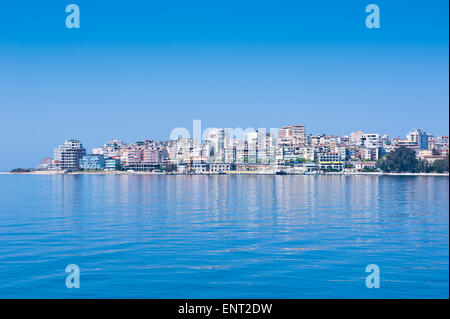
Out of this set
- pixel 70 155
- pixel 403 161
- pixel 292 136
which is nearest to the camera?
pixel 403 161

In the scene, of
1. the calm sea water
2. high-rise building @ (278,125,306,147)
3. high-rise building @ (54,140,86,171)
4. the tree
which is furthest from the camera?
high-rise building @ (278,125,306,147)

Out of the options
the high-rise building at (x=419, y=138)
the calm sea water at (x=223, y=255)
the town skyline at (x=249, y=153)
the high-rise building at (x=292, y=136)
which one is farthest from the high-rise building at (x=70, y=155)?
the calm sea water at (x=223, y=255)

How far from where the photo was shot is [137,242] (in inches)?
589

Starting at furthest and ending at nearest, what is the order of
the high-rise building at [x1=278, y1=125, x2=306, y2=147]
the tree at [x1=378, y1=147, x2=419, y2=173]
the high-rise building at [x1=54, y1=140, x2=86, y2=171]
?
the high-rise building at [x1=278, y1=125, x2=306, y2=147]
the high-rise building at [x1=54, y1=140, x2=86, y2=171]
the tree at [x1=378, y1=147, x2=419, y2=173]

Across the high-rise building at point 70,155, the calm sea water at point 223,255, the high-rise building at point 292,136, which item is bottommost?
the calm sea water at point 223,255

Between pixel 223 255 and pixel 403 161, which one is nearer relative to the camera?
pixel 223 255

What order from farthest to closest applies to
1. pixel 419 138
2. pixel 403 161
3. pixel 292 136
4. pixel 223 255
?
pixel 292 136 → pixel 419 138 → pixel 403 161 → pixel 223 255

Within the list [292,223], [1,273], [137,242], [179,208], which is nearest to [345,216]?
[292,223]

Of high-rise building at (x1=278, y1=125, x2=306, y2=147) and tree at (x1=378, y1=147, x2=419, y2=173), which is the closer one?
tree at (x1=378, y1=147, x2=419, y2=173)

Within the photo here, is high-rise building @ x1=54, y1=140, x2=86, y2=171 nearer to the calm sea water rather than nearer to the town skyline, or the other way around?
the town skyline

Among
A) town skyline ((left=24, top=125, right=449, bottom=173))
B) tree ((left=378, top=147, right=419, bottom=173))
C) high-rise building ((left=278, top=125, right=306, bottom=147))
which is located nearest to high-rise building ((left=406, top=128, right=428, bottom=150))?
town skyline ((left=24, top=125, right=449, bottom=173))

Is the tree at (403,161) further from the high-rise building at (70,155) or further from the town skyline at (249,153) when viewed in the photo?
the high-rise building at (70,155)

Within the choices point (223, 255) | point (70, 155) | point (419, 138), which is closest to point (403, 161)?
point (419, 138)

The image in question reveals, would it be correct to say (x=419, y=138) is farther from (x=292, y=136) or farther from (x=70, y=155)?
(x=70, y=155)
